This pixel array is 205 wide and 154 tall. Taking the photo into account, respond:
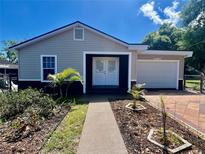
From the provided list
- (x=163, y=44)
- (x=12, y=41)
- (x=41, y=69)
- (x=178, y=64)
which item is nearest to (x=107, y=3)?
(x=41, y=69)

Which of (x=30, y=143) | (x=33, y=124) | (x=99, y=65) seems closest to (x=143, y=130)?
(x=30, y=143)

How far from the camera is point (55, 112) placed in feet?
24.8

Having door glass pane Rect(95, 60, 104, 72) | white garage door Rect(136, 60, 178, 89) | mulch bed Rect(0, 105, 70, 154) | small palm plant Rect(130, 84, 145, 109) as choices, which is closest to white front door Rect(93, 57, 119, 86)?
door glass pane Rect(95, 60, 104, 72)

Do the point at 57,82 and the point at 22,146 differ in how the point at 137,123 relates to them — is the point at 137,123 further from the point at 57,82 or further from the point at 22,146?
the point at 57,82

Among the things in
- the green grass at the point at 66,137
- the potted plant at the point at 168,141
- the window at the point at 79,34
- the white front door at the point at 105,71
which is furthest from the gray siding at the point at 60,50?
the potted plant at the point at 168,141

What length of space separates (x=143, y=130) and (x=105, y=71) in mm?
9607

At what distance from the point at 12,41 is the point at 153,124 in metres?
51.8

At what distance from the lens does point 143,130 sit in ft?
17.6

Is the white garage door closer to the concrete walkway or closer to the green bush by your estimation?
the concrete walkway

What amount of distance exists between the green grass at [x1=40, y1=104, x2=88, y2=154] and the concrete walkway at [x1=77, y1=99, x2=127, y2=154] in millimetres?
162

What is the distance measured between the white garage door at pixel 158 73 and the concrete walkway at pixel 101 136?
967 centimetres

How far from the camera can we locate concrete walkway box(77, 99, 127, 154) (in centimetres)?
409

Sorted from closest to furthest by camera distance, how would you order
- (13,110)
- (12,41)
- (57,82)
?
(13,110)
(57,82)
(12,41)

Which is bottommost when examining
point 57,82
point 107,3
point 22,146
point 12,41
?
point 22,146
